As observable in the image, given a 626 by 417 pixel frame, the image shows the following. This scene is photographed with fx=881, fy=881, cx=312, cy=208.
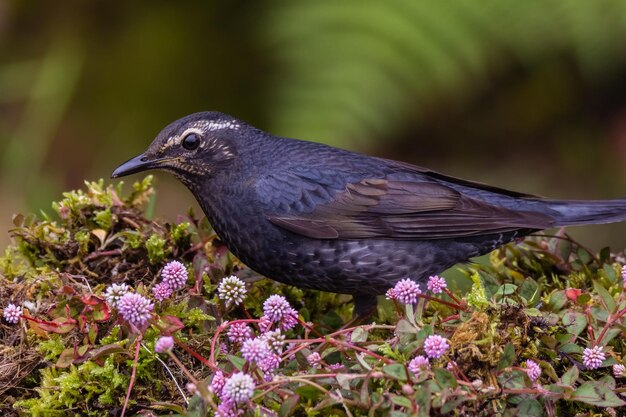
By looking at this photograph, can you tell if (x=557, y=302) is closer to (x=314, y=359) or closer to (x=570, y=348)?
(x=570, y=348)

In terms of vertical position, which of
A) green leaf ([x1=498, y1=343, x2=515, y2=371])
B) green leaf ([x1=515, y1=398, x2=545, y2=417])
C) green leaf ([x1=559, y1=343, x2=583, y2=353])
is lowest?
green leaf ([x1=515, y1=398, x2=545, y2=417])

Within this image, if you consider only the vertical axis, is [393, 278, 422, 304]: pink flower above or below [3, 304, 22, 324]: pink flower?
below

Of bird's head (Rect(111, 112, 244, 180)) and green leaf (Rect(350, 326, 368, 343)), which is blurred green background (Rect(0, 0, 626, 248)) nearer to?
bird's head (Rect(111, 112, 244, 180))

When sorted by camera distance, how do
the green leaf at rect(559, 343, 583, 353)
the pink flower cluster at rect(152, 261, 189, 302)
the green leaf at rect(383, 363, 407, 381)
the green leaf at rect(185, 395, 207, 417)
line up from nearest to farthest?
the green leaf at rect(383, 363, 407, 381) < the green leaf at rect(185, 395, 207, 417) < the green leaf at rect(559, 343, 583, 353) < the pink flower cluster at rect(152, 261, 189, 302)

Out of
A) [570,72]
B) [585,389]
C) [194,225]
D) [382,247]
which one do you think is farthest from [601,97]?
[585,389]

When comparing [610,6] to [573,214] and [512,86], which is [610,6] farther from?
[573,214]

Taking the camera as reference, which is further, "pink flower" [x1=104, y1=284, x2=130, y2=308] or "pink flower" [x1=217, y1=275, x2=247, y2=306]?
"pink flower" [x1=217, y1=275, x2=247, y2=306]

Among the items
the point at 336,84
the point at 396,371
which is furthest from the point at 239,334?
the point at 336,84

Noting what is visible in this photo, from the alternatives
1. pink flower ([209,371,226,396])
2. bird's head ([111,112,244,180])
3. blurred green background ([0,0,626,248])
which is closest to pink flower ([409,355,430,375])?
pink flower ([209,371,226,396])
